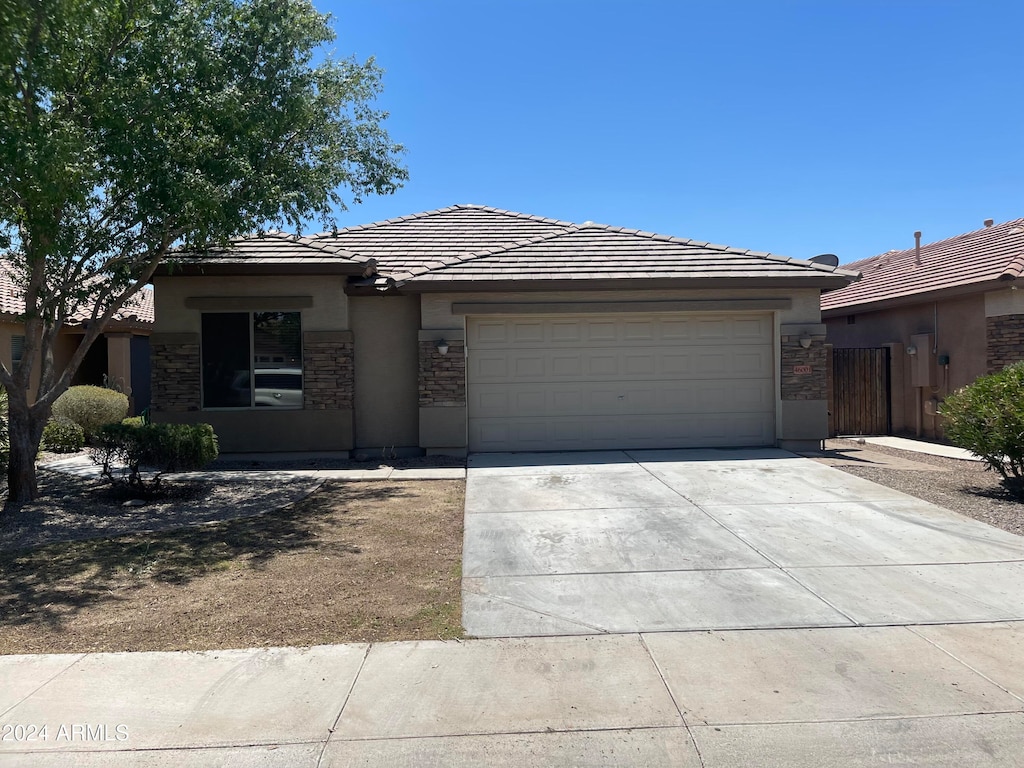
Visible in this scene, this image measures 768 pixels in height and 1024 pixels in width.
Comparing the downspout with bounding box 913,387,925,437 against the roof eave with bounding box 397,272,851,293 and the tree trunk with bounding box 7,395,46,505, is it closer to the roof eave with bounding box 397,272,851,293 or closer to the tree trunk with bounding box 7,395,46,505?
the roof eave with bounding box 397,272,851,293

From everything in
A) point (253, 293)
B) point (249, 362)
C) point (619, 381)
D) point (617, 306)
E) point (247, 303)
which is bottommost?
point (619, 381)

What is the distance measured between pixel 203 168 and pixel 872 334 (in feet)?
47.0

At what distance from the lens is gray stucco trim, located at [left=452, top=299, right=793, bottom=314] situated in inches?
488

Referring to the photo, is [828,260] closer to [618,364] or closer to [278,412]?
[618,364]

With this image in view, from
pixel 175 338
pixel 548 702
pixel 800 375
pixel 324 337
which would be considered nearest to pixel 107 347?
pixel 175 338

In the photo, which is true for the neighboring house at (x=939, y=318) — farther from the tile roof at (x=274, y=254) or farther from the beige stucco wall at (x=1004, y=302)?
the tile roof at (x=274, y=254)

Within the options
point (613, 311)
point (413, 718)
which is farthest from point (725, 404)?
point (413, 718)

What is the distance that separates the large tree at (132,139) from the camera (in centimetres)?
720

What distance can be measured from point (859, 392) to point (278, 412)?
1141 centimetres

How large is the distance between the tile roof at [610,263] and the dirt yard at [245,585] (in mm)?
5165

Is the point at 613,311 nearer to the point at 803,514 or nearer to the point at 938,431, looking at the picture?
the point at 803,514

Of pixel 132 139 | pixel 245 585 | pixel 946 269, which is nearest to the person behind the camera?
pixel 245 585

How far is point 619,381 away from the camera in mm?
12828

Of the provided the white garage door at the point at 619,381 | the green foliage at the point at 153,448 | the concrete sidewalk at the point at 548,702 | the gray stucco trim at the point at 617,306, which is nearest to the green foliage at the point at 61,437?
the green foliage at the point at 153,448
